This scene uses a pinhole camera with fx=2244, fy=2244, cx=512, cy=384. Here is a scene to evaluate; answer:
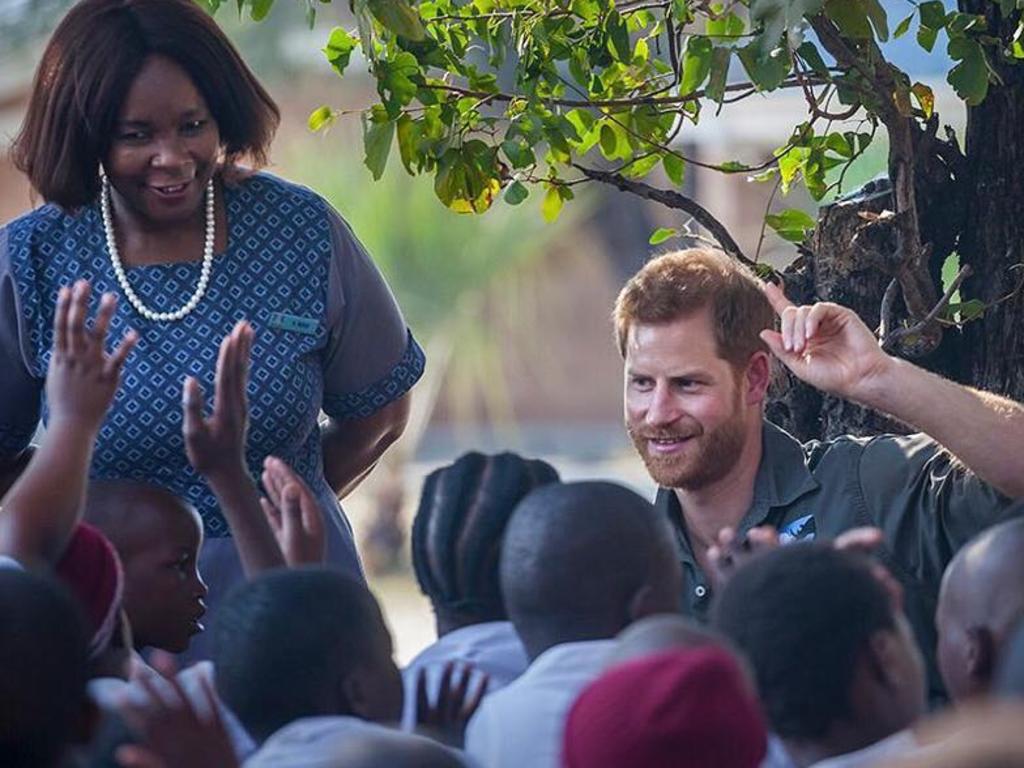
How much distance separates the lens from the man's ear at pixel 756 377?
445 centimetres

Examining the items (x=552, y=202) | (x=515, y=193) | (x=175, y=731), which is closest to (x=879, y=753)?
(x=175, y=731)

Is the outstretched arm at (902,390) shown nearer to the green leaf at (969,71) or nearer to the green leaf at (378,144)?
the green leaf at (969,71)

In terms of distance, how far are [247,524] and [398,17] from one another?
3.41ft

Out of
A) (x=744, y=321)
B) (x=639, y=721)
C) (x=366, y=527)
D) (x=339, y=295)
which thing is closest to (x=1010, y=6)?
(x=744, y=321)

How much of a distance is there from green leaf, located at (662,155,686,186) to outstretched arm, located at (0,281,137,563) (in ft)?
5.56

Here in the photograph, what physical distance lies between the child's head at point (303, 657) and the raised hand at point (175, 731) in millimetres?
89

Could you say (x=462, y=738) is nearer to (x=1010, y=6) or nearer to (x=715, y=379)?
(x=715, y=379)

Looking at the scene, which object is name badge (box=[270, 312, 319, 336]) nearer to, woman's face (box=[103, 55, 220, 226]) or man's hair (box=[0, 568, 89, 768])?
woman's face (box=[103, 55, 220, 226])

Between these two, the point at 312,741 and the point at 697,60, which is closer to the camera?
the point at 312,741

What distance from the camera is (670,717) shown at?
8.19 ft

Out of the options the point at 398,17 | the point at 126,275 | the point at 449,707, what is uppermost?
the point at 398,17

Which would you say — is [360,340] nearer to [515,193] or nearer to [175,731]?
[515,193]

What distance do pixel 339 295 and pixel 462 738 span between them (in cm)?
147

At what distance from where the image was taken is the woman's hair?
4.29 meters
